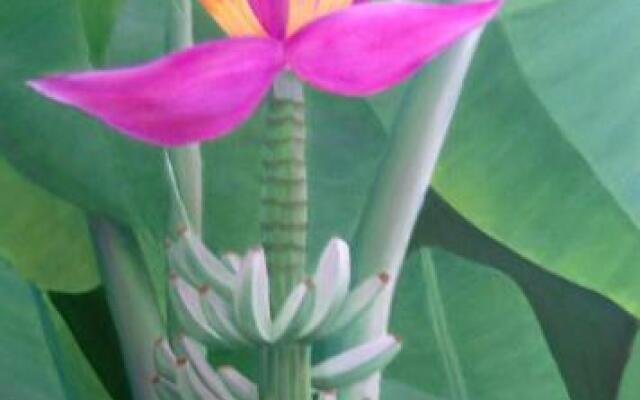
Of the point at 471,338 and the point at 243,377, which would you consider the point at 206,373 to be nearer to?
the point at 243,377

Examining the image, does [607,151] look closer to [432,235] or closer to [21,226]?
[432,235]

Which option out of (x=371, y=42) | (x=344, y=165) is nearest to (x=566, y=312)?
(x=344, y=165)

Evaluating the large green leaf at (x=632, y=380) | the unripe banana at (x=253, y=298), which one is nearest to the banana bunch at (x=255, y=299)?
the unripe banana at (x=253, y=298)

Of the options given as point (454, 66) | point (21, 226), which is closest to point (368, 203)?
point (454, 66)

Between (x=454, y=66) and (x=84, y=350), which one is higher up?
(x=454, y=66)

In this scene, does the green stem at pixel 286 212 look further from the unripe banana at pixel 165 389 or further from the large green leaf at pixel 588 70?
the large green leaf at pixel 588 70
